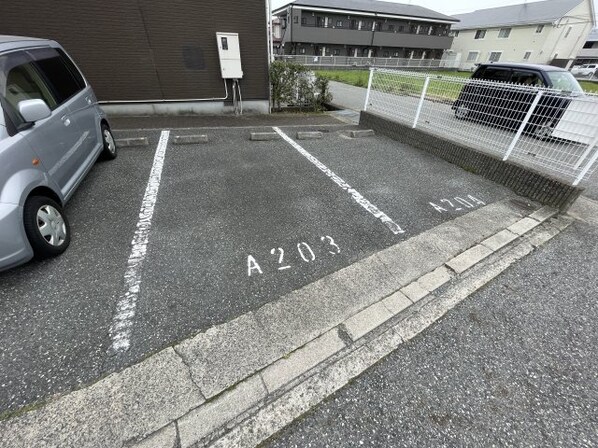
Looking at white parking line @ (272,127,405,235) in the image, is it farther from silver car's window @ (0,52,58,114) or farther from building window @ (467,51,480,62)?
building window @ (467,51,480,62)

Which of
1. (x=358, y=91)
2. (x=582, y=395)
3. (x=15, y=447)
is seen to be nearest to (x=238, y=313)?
(x=15, y=447)

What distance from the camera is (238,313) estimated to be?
202cm

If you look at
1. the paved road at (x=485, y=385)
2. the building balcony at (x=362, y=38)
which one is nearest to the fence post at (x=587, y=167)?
the paved road at (x=485, y=385)

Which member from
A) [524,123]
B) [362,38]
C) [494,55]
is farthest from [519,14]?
[524,123]

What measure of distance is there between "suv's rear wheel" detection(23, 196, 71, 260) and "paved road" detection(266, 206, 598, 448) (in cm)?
239

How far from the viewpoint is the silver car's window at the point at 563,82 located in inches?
229

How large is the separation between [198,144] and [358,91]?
33.8 ft

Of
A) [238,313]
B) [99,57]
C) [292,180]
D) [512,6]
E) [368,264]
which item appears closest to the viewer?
[238,313]

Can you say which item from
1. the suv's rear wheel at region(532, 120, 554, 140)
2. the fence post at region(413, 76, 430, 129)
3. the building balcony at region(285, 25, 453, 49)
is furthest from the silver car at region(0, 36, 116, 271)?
the building balcony at region(285, 25, 453, 49)

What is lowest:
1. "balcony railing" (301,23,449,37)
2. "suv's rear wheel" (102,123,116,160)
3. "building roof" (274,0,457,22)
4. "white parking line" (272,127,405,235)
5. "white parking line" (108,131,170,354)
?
"white parking line" (272,127,405,235)

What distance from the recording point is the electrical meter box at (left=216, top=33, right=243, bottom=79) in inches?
256

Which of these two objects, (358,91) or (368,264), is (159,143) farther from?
(358,91)

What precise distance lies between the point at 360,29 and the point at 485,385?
1288 inches

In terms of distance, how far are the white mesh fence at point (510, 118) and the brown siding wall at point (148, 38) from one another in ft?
12.8
